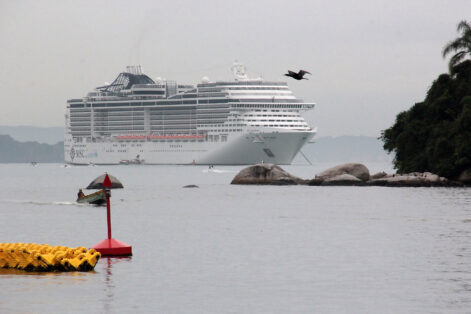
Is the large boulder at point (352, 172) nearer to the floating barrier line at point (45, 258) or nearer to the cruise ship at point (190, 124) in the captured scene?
the floating barrier line at point (45, 258)

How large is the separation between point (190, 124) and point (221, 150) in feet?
33.1

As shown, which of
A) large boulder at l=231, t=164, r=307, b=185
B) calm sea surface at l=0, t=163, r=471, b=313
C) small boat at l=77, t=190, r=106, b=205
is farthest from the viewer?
→ large boulder at l=231, t=164, r=307, b=185

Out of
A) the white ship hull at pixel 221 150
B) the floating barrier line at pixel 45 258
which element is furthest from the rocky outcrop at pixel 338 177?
the white ship hull at pixel 221 150

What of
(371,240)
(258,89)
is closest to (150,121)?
(258,89)

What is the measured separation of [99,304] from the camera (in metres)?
16.7

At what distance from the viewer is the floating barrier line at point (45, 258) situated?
68.6 ft

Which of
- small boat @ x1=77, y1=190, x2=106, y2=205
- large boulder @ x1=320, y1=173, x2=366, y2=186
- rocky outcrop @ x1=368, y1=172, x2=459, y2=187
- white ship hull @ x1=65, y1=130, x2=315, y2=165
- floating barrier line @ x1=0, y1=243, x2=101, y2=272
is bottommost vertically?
floating barrier line @ x1=0, y1=243, x2=101, y2=272

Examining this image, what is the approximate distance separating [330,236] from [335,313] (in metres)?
16.7

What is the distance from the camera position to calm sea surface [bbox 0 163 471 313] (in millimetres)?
17094

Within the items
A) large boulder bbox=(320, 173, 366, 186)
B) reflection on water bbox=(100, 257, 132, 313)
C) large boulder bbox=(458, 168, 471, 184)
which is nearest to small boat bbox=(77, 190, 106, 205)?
large boulder bbox=(458, 168, 471, 184)

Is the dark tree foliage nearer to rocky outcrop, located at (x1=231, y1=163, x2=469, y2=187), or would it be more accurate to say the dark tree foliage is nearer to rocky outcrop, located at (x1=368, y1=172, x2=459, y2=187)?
rocky outcrop, located at (x1=368, y1=172, x2=459, y2=187)

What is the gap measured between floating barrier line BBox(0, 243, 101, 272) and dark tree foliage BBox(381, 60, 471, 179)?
1792 inches

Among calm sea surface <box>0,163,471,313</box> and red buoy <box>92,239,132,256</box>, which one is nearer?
calm sea surface <box>0,163,471,313</box>

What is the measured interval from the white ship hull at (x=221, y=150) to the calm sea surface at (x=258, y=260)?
4152 inches
